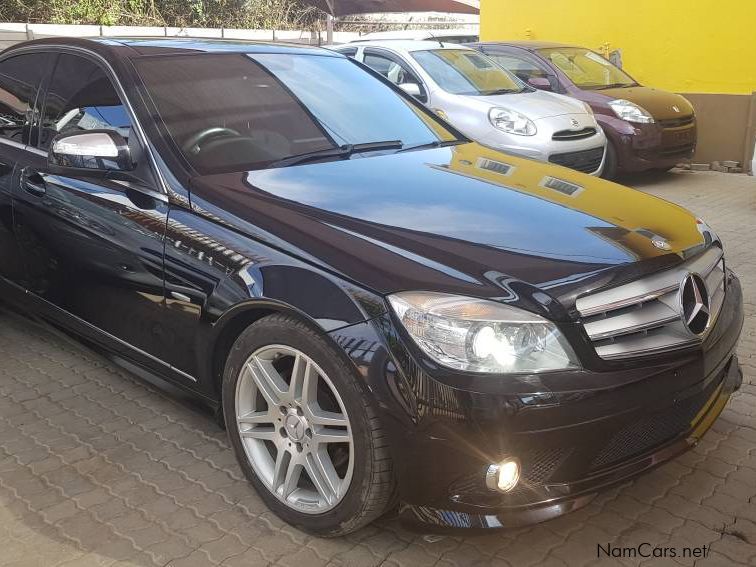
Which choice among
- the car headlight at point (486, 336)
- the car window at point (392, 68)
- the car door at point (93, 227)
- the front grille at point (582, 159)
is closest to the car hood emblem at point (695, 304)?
the car headlight at point (486, 336)

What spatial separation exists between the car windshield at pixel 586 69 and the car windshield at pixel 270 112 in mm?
6403

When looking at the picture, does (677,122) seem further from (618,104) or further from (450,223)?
(450,223)

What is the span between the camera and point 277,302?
2.55m

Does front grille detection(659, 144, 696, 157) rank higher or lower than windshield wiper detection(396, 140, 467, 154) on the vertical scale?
lower

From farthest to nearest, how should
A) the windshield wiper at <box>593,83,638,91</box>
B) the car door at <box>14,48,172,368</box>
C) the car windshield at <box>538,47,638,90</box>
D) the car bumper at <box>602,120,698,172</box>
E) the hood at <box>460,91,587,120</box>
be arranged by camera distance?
the car windshield at <box>538,47,638,90</box> < the windshield wiper at <box>593,83,638,91</box> < the car bumper at <box>602,120,698,172</box> < the hood at <box>460,91,587,120</box> < the car door at <box>14,48,172,368</box>

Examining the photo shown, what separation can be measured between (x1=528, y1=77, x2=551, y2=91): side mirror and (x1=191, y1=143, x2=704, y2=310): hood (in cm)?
637

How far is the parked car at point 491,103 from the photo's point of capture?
8.11 meters

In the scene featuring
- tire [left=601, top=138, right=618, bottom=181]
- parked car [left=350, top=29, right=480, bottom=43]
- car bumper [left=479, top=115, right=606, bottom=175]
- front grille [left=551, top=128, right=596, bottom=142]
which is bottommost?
tire [left=601, top=138, right=618, bottom=181]

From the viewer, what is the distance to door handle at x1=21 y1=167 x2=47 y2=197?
364cm

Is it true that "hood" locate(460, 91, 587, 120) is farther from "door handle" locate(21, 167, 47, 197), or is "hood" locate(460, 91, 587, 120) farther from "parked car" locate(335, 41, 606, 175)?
"door handle" locate(21, 167, 47, 197)

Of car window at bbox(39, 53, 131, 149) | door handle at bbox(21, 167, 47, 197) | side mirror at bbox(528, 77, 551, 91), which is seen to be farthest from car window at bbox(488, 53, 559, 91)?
door handle at bbox(21, 167, 47, 197)

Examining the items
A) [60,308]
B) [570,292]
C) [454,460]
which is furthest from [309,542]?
[60,308]

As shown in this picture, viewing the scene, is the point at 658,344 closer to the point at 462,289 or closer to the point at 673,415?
the point at 673,415

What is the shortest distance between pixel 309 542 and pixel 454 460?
2.37ft
